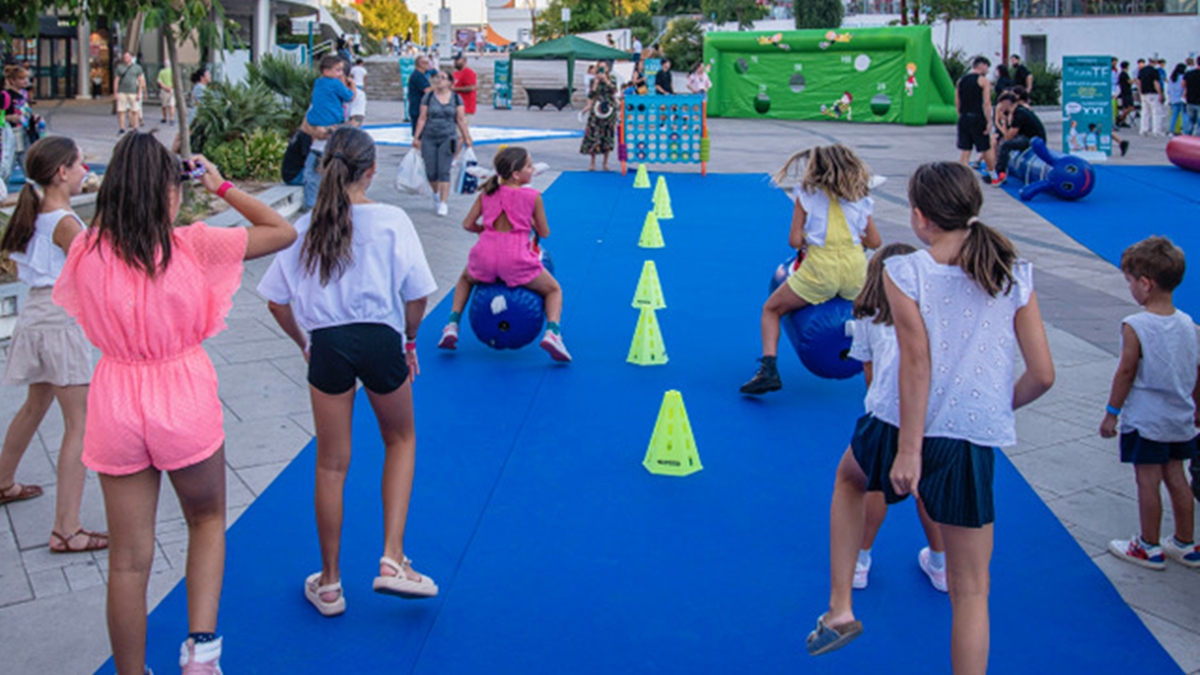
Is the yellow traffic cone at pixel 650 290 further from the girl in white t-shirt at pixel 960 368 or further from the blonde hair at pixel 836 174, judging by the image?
the girl in white t-shirt at pixel 960 368

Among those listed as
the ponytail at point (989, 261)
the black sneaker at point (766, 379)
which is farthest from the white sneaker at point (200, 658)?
the black sneaker at point (766, 379)

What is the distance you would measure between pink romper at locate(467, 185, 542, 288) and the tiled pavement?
4.57ft

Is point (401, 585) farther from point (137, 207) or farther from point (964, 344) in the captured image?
point (964, 344)

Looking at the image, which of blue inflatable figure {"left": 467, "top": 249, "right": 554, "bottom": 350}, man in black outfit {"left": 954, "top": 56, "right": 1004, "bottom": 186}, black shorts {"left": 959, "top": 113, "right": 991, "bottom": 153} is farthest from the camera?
black shorts {"left": 959, "top": 113, "right": 991, "bottom": 153}

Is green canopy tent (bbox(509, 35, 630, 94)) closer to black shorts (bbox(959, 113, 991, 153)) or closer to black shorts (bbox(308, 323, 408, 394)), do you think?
black shorts (bbox(959, 113, 991, 153))

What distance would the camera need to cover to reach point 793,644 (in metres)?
4.00

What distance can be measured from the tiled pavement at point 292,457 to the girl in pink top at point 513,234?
1.37 m

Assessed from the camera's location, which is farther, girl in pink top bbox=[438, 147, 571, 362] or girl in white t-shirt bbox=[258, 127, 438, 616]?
girl in pink top bbox=[438, 147, 571, 362]

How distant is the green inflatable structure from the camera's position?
2825 cm

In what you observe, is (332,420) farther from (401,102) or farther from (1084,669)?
(401,102)

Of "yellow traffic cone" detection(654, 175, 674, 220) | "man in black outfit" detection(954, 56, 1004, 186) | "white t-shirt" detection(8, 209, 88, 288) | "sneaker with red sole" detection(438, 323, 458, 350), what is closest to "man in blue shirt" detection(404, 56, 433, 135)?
"yellow traffic cone" detection(654, 175, 674, 220)

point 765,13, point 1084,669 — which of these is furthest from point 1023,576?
point 765,13

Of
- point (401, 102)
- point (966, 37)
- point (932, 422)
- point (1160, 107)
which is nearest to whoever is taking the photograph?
point (932, 422)

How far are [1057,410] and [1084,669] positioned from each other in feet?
10.2
